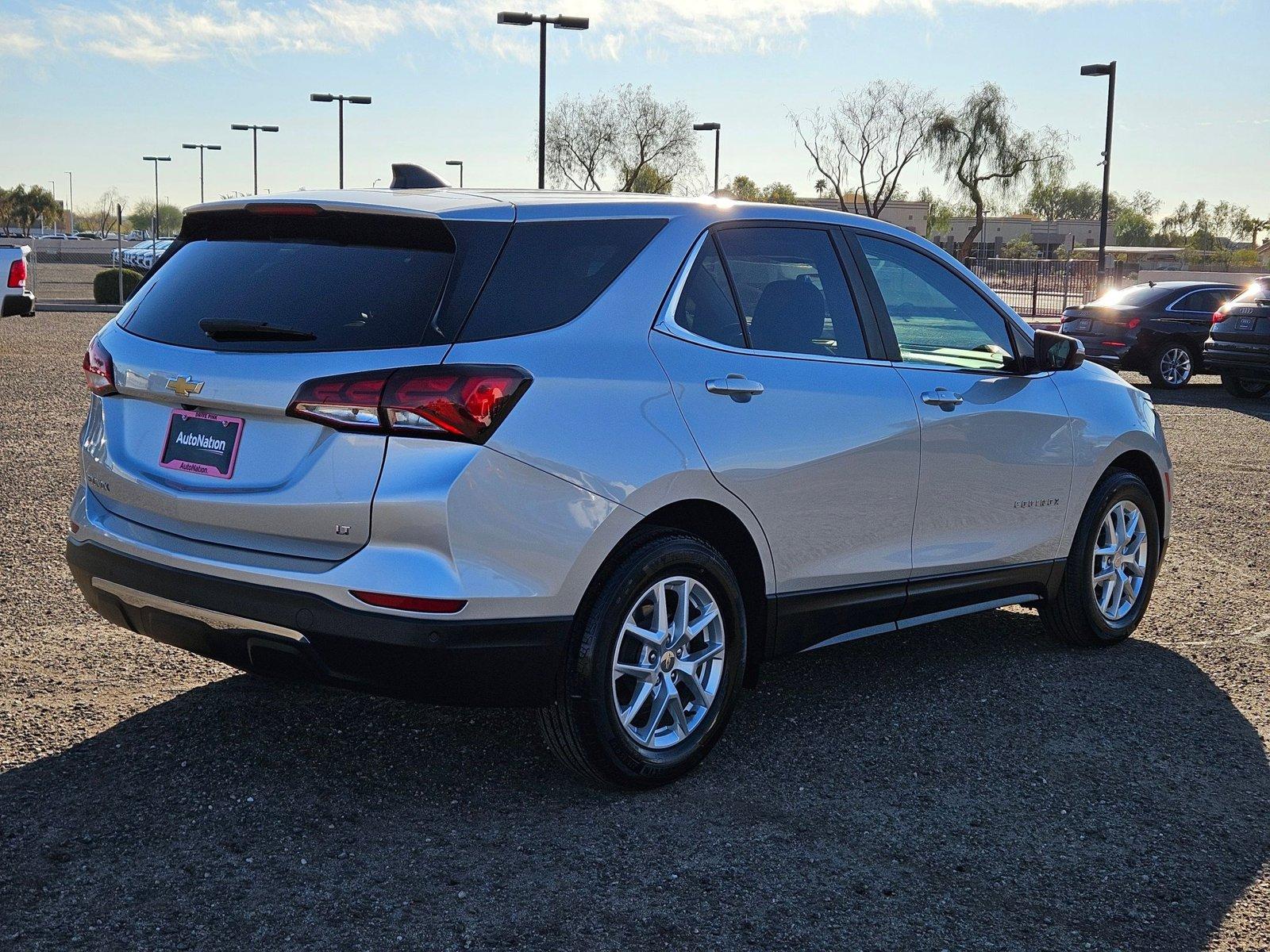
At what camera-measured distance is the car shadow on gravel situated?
136 inches

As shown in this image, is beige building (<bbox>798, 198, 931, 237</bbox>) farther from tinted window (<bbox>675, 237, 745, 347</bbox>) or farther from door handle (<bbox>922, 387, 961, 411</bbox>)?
tinted window (<bbox>675, 237, 745, 347</bbox>)

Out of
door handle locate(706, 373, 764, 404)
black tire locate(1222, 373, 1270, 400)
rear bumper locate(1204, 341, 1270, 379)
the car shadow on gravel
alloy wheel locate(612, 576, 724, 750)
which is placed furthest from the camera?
black tire locate(1222, 373, 1270, 400)

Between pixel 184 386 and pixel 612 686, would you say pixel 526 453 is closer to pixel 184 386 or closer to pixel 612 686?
pixel 612 686

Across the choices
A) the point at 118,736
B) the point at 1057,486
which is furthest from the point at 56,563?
the point at 1057,486

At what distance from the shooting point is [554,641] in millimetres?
3920

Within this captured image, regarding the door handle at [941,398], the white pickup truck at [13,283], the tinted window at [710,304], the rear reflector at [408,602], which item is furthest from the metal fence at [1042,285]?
the rear reflector at [408,602]

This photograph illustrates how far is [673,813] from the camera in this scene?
4.18 m

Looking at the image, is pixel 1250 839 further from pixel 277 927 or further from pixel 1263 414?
pixel 1263 414

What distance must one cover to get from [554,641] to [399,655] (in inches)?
17.1

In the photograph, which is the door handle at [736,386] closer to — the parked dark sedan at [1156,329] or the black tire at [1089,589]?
the black tire at [1089,589]

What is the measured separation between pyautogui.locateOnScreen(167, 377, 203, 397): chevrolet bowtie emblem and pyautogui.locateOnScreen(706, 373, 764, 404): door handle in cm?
145

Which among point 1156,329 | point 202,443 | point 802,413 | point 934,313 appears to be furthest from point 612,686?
point 1156,329

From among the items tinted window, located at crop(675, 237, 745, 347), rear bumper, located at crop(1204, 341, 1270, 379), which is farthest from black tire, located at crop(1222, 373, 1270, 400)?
tinted window, located at crop(675, 237, 745, 347)

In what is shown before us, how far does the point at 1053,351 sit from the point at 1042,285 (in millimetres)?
43420
